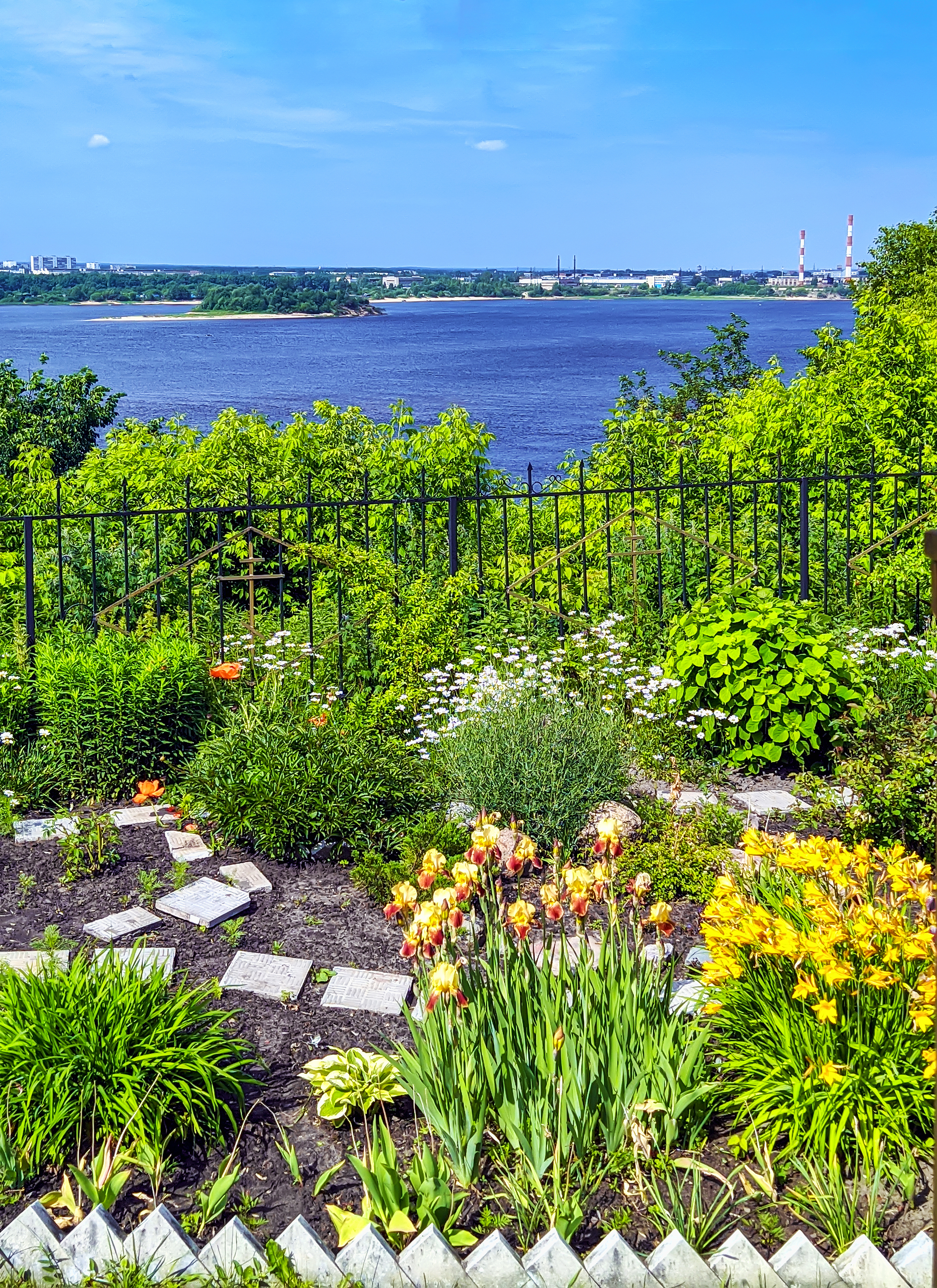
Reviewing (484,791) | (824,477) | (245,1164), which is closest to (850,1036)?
(245,1164)

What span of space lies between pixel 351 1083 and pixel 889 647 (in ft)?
18.6

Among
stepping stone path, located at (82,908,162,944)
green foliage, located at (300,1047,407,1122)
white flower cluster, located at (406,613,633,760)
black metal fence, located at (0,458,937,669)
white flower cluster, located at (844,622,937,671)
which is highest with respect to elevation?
black metal fence, located at (0,458,937,669)

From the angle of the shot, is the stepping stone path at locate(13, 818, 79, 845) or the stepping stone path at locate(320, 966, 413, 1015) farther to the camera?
the stepping stone path at locate(13, 818, 79, 845)

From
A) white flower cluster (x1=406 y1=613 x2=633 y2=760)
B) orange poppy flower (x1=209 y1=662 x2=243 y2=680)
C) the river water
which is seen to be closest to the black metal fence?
white flower cluster (x1=406 y1=613 x2=633 y2=760)

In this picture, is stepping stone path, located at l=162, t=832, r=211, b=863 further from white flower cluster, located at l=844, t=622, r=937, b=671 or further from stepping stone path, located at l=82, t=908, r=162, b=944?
white flower cluster, located at l=844, t=622, r=937, b=671

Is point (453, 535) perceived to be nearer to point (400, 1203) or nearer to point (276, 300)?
point (400, 1203)

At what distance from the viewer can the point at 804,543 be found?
854 cm

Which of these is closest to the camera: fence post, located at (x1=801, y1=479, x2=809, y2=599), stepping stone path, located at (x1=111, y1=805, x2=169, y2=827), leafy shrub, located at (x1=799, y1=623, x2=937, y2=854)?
leafy shrub, located at (x1=799, y1=623, x2=937, y2=854)

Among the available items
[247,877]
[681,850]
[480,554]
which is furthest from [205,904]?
[480,554]

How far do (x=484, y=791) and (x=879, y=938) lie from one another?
247 centimetres

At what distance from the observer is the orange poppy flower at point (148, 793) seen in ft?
19.3

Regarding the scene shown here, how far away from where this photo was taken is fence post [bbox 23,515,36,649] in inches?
291

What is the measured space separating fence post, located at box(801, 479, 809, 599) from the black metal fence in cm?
2

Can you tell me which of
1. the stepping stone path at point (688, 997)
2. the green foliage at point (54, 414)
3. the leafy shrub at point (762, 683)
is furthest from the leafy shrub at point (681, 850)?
the green foliage at point (54, 414)
